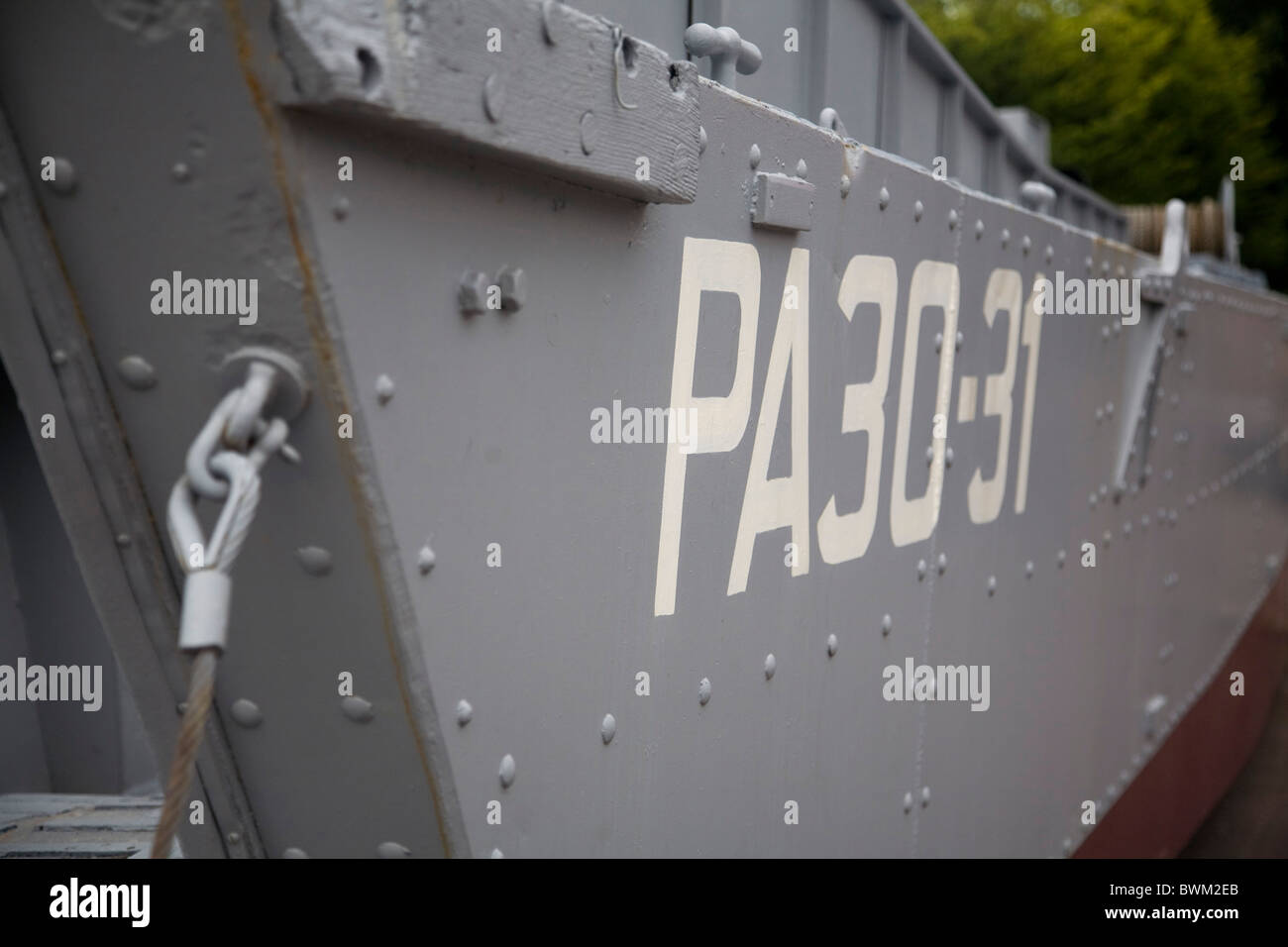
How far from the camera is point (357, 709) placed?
3.57ft

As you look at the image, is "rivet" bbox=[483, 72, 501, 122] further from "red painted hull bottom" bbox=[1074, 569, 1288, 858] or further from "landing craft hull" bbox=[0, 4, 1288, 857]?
"red painted hull bottom" bbox=[1074, 569, 1288, 858]

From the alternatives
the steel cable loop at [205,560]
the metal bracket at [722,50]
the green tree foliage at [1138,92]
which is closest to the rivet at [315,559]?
the steel cable loop at [205,560]

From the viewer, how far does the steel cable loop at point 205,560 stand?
86 centimetres

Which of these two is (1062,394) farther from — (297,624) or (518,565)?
(297,624)

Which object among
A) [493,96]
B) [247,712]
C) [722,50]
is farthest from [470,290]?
[722,50]

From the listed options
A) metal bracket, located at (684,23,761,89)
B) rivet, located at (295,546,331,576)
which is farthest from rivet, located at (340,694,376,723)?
metal bracket, located at (684,23,761,89)

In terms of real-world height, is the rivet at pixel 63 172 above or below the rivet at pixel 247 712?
above

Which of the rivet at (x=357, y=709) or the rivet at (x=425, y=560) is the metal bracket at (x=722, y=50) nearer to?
the rivet at (x=425, y=560)

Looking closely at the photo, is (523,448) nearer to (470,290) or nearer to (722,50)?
(470,290)

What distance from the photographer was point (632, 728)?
1406mm

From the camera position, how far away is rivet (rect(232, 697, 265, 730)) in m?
1.15

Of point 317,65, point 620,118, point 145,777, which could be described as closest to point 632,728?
point 620,118

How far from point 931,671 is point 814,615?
1.86ft

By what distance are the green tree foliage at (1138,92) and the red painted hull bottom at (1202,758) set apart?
651 inches
